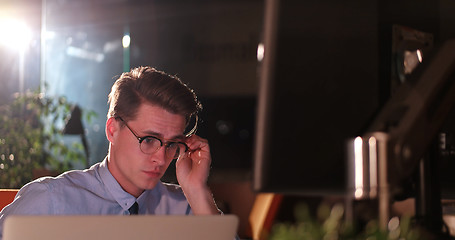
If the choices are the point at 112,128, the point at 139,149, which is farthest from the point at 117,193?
the point at 112,128

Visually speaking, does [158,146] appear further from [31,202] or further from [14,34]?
[14,34]

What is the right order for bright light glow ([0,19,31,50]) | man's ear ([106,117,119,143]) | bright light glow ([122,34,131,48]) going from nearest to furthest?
man's ear ([106,117,119,143]) < bright light glow ([0,19,31,50]) < bright light glow ([122,34,131,48])

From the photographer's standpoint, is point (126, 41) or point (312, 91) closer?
point (312, 91)

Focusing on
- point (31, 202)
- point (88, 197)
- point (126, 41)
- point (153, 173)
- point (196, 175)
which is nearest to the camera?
point (31, 202)

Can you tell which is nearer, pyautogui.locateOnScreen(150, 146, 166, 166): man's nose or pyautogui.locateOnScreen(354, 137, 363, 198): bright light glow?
pyautogui.locateOnScreen(354, 137, 363, 198): bright light glow

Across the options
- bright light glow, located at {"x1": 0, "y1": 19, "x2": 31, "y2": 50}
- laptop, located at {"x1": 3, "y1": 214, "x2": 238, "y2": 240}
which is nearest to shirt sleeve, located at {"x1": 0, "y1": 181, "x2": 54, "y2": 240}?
laptop, located at {"x1": 3, "y1": 214, "x2": 238, "y2": 240}

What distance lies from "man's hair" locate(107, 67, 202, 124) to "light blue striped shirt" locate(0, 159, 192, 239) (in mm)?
302

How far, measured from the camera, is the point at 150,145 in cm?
233

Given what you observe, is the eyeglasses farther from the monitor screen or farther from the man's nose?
the monitor screen

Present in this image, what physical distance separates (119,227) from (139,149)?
1336 millimetres

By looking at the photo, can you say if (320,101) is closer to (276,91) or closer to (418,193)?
(276,91)

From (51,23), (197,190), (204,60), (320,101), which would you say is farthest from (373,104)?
(51,23)

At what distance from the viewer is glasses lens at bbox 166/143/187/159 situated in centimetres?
229

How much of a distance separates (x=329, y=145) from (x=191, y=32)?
3772mm
